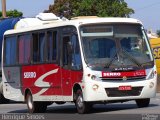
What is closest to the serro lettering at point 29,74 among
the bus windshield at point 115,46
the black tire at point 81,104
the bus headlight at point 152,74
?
the black tire at point 81,104

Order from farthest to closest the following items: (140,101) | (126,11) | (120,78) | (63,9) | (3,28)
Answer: (63,9)
(126,11)
(3,28)
(140,101)
(120,78)

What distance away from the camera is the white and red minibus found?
19.0 meters

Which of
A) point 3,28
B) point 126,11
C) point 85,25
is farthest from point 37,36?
point 126,11

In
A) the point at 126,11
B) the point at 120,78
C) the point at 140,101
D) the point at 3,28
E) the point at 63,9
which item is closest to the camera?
the point at 120,78

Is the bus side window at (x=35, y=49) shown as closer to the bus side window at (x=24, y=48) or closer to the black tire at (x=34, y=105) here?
the bus side window at (x=24, y=48)

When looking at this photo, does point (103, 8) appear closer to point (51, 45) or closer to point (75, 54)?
point (51, 45)

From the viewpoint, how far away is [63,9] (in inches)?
3415

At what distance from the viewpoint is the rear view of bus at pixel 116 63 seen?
18.9 m

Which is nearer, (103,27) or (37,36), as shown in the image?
(103,27)

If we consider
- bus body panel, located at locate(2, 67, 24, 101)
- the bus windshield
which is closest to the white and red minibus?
the bus windshield

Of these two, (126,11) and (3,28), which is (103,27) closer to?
(3,28)

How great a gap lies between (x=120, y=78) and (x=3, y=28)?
14680 mm

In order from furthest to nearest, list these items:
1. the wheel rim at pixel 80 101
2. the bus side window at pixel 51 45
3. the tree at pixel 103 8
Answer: the tree at pixel 103 8
the bus side window at pixel 51 45
the wheel rim at pixel 80 101

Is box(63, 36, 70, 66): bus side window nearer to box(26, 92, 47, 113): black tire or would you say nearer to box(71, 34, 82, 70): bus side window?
box(71, 34, 82, 70): bus side window
